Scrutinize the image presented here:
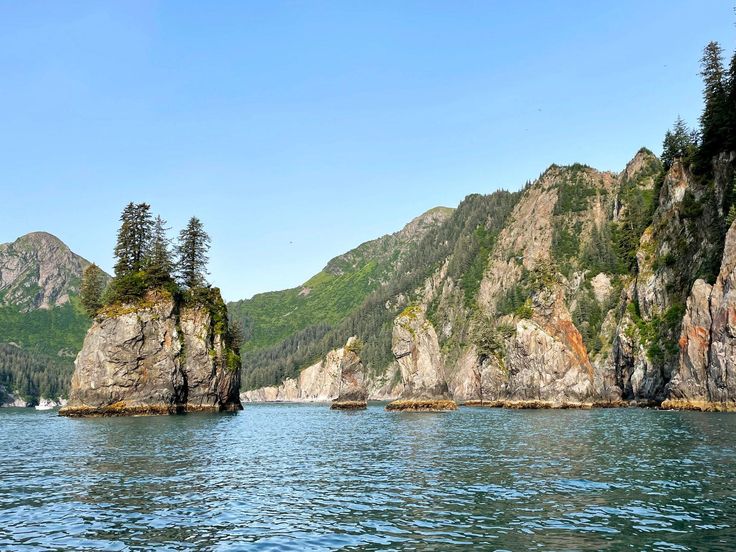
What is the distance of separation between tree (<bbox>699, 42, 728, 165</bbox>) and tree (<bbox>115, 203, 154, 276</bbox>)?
99020mm

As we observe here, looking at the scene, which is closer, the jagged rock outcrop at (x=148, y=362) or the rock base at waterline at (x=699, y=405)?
the rock base at waterline at (x=699, y=405)

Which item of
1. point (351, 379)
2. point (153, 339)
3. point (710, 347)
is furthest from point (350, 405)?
point (710, 347)

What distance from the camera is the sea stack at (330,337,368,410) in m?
134

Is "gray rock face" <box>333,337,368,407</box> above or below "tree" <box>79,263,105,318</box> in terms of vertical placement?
below

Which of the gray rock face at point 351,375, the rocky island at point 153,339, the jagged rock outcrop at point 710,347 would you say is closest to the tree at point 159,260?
the rocky island at point 153,339

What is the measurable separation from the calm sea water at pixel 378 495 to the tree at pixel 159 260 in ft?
192

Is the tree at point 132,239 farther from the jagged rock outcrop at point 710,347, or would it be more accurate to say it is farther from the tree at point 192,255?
the jagged rock outcrop at point 710,347

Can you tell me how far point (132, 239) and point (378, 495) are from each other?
97.0m

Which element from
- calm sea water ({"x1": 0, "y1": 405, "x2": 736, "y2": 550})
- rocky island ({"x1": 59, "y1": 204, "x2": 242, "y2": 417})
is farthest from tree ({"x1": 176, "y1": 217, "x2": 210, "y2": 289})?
calm sea water ({"x1": 0, "y1": 405, "x2": 736, "y2": 550})

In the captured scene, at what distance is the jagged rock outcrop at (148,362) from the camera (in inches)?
3802

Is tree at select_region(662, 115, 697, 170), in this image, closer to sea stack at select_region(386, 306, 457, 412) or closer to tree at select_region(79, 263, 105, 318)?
sea stack at select_region(386, 306, 457, 412)

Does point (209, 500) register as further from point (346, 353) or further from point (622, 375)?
point (622, 375)

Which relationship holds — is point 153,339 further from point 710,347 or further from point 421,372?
point 710,347

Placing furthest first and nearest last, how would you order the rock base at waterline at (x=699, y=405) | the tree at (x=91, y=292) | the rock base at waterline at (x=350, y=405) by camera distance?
1. the rock base at waterline at (x=350, y=405)
2. the tree at (x=91, y=292)
3. the rock base at waterline at (x=699, y=405)
